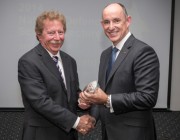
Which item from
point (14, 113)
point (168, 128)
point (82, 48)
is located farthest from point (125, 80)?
point (14, 113)

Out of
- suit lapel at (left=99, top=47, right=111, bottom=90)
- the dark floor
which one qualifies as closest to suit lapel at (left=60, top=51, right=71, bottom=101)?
suit lapel at (left=99, top=47, right=111, bottom=90)

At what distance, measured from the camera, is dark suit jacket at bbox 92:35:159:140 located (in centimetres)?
199

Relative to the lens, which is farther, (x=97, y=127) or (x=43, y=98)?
(x=97, y=127)

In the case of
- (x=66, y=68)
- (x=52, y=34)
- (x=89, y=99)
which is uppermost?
(x=52, y=34)

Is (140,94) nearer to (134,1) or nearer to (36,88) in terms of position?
(36,88)

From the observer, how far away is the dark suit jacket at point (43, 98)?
2128 millimetres

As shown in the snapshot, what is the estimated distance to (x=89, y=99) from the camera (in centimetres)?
215

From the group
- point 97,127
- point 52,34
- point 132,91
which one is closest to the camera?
point 132,91

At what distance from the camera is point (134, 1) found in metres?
5.47

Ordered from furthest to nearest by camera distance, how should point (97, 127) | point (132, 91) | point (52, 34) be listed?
point (97, 127)
point (52, 34)
point (132, 91)

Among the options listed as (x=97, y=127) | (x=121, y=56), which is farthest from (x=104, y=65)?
(x=97, y=127)

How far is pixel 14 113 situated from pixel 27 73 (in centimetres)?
374

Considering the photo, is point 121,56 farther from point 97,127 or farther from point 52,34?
point 97,127

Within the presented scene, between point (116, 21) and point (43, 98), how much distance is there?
86cm
